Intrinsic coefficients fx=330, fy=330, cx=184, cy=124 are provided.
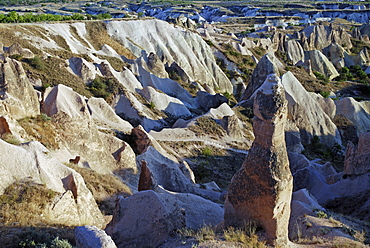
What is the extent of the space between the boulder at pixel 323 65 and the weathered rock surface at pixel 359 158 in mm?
59155

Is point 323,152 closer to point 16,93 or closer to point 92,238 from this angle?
point 16,93

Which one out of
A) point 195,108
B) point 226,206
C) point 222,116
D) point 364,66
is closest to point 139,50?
point 195,108

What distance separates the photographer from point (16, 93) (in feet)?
58.6

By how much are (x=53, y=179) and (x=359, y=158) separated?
58.7 feet

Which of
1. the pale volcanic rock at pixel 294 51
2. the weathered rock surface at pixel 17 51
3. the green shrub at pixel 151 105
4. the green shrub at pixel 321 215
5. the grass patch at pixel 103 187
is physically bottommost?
the pale volcanic rock at pixel 294 51

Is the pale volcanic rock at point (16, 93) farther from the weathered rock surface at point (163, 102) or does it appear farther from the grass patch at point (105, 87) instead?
the weathered rock surface at point (163, 102)

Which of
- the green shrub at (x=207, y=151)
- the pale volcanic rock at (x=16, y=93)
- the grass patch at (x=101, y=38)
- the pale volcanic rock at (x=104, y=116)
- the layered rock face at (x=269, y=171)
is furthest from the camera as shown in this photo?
the grass patch at (x=101, y=38)

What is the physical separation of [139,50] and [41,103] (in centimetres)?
3631

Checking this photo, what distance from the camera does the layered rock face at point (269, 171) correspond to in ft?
29.8

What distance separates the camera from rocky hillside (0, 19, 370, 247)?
9.58m

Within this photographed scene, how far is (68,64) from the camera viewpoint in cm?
3316

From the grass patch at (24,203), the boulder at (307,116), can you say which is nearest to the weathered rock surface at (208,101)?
the boulder at (307,116)

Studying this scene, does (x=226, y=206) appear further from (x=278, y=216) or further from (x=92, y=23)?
(x=92, y=23)

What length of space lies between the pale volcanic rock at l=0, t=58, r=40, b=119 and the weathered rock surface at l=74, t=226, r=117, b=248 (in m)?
11.4
